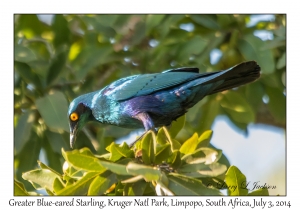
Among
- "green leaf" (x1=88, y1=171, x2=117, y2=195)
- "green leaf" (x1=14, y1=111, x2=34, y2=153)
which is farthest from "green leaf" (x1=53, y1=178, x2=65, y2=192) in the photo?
"green leaf" (x1=14, y1=111, x2=34, y2=153)

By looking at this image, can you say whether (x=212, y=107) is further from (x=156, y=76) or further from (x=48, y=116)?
(x=48, y=116)

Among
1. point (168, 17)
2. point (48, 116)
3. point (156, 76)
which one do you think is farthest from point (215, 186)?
point (168, 17)

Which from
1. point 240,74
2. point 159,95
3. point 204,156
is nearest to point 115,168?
point 204,156

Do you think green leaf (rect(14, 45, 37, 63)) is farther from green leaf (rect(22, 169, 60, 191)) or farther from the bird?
green leaf (rect(22, 169, 60, 191))

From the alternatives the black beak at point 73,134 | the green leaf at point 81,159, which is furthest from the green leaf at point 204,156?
the black beak at point 73,134

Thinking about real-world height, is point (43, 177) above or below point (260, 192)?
above

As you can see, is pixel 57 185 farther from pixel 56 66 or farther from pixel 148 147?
pixel 56 66
